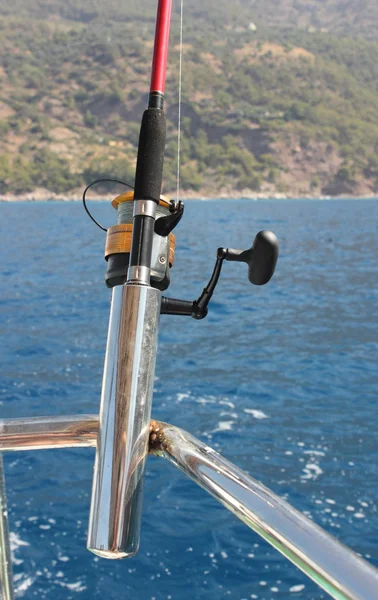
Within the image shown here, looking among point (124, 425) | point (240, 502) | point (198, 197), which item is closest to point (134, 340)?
point (124, 425)

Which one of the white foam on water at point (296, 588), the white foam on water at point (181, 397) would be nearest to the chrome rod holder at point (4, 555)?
the white foam on water at point (296, 588)

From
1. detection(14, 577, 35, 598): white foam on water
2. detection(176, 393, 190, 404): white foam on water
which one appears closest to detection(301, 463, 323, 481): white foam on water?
detection(176, 393, 190, 404): white foam on water

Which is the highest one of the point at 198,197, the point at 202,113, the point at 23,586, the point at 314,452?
the point at 202,113

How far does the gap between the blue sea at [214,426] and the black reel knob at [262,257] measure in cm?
361

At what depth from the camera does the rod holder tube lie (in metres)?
1.02

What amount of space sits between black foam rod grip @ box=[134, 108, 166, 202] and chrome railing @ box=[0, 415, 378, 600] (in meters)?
0.36

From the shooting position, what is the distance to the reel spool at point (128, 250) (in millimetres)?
1168

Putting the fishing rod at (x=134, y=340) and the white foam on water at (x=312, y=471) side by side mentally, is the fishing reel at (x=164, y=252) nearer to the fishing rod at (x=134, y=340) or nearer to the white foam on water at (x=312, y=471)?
the fishing rod at (x=134, y=340)

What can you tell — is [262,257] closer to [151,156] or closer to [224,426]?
[151,156]

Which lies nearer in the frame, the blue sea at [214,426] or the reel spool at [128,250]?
the reel spool at [128,250]

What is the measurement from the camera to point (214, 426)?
7.24 m

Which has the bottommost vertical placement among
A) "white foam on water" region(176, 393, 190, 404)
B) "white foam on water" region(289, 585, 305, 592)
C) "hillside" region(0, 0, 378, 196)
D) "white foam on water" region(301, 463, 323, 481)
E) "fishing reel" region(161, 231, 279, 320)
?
"white foam on water" region(289, 585, 305, 592)

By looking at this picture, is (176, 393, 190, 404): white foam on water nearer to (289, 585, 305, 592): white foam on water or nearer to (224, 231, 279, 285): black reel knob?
(289, 585, 305, 592): white foam on water

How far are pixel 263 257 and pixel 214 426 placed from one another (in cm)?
616
